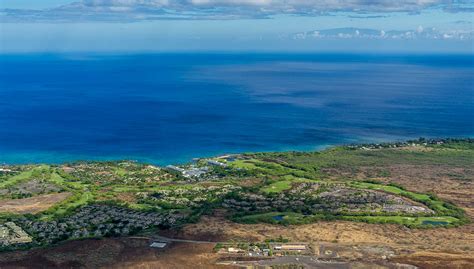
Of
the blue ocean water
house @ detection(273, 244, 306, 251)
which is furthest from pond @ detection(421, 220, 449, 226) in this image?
the blue ocean water

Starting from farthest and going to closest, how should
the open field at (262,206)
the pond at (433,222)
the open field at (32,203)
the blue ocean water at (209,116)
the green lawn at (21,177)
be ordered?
the blue ocean water at (209,116) < the green lawn at (21,177) < the open field at (32,203) < the pond at (433,222) < the open field at (262,206)

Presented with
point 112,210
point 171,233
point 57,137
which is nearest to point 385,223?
point 171,233

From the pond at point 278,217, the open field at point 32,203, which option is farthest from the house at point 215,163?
the open field at point 32,203

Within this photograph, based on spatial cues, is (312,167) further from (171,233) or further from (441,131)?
(441,131)

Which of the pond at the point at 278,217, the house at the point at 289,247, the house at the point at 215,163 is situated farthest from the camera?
the house at the point at 215,163

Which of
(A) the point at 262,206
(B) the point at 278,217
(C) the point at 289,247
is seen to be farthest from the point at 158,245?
(A) the point at 262,206

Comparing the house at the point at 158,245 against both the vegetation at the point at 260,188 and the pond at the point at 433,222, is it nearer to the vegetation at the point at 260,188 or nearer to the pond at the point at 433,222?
the vegetation at the point at 260,188

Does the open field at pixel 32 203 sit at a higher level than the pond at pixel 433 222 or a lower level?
lower

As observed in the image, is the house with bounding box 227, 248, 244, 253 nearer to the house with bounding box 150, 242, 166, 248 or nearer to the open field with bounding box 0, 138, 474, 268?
the open field with bounding box 0, 138, 474, 268

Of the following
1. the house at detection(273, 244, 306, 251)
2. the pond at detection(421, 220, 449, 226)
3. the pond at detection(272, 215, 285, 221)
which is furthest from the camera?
the pond at detection(272, 215, 285, 221)

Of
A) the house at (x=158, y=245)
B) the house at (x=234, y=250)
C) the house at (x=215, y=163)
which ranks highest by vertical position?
the house at (x=234, y=250)

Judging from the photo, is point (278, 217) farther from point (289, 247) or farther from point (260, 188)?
point (260, 188)

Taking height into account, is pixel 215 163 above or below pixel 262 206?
below

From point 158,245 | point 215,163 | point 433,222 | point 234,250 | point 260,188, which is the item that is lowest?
point 215,163
